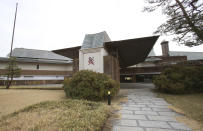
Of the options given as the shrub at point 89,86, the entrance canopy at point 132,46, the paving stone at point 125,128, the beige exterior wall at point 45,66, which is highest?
the entrance canopy at point 132,46

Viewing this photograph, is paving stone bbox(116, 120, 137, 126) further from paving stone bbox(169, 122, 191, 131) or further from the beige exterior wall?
the beige exterior wall

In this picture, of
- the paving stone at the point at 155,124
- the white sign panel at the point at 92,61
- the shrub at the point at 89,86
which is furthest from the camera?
the white sign panel at the point at 92,61

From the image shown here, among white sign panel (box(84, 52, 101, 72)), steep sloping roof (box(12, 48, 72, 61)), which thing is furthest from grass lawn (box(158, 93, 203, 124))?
steep sloping roof (box(12, 48, 72, 61))

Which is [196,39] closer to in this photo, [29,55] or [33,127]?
[33,127]

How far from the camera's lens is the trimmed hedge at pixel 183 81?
627 centimetres

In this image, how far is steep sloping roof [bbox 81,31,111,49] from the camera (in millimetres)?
8148

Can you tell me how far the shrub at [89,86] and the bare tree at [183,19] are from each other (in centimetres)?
560

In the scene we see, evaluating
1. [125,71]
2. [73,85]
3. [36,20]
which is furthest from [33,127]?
[125,71]

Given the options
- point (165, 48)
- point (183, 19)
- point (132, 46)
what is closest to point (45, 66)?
point (132, 46)

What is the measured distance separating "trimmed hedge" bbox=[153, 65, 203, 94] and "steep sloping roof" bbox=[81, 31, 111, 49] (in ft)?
19.7

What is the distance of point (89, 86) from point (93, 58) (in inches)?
156

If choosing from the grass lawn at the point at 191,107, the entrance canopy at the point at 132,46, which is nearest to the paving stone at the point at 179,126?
the grass lawn at the point at 191,107

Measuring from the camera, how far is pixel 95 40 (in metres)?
8.57

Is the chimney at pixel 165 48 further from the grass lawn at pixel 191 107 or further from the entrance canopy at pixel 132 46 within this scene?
the grass lawn at pixel 191 107
